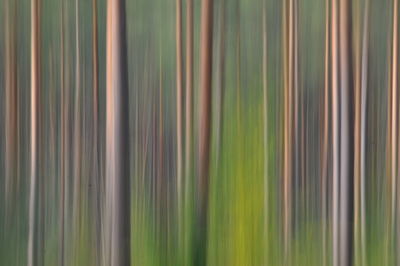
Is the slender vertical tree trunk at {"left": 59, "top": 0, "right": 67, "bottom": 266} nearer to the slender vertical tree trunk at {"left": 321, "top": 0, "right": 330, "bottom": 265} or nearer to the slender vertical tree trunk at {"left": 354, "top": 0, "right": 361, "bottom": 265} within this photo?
the slender vertical tree trunk at {"left": 321, "top": 0, "right": 330, "bottom": 265}

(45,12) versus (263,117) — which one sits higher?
(45,12)

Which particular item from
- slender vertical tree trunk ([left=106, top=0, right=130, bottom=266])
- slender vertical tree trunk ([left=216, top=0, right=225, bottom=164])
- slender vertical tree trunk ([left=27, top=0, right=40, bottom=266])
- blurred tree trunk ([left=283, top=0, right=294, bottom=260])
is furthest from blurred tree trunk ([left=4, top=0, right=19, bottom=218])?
blurred tree trunk ([left=283, top=0, right=294, bottom=260])

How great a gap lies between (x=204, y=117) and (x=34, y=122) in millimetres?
521

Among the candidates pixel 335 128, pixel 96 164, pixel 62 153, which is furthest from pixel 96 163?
pixel 335 128

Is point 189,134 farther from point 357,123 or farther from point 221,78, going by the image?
point 357,123

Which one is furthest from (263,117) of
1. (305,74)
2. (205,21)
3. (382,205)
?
(382,205)

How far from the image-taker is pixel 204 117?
1.72m

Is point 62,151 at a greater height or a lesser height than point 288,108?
lesser

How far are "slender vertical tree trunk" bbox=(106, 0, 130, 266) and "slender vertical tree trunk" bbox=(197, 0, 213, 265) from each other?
23 centimetres

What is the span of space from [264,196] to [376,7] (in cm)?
69

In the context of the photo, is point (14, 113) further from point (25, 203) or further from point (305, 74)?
point (305, 74)

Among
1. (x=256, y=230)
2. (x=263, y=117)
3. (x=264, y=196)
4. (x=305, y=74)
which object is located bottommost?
(x=256, y=230)

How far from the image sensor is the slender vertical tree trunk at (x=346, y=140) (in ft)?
5.74

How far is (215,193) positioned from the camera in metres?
1.72
